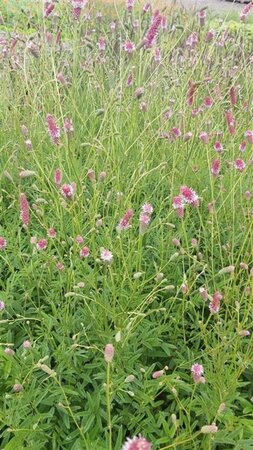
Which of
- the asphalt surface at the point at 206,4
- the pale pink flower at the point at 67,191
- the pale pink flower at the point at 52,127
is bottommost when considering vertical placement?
the asphalt surface at the point at 206,4

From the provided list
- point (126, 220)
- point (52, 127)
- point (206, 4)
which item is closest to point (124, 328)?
point (126, 220)

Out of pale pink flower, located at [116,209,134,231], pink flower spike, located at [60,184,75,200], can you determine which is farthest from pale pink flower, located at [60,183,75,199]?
pale pink flower, located at [116,209,134,231]

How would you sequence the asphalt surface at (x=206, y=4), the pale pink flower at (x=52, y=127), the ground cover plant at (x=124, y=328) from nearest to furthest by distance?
the ground cover plant at (x=124, y=328) → the pale pink flower at (x=52, y=127) → the asphalt surface at (x=206, y=4)

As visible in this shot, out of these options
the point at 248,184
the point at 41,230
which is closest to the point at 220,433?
the point at 41,230

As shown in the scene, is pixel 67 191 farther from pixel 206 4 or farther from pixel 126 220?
pixel 206 4

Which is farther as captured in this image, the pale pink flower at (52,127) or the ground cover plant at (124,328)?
the pale pink flower at (52,127)

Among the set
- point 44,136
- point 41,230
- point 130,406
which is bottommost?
point 130,406

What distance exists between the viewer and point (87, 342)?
5.03ft

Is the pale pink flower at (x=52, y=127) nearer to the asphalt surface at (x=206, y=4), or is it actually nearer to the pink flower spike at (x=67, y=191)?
the pink flower spike at (x=67, y=191)

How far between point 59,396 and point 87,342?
0.67 feet

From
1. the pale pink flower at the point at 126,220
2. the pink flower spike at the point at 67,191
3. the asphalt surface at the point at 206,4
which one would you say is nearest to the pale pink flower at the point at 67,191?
the pink flower spike at the point at 67,191

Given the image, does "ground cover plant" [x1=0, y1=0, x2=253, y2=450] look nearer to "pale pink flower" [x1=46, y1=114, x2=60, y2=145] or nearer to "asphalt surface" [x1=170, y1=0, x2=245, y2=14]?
"pale pink flower" [x1=46, y1=114, x2=60, y2=145]

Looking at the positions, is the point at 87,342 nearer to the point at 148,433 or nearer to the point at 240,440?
the point at 148,433

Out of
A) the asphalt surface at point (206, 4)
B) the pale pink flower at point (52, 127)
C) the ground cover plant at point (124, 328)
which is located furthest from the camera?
the asphalt surface at point (206, 4)
